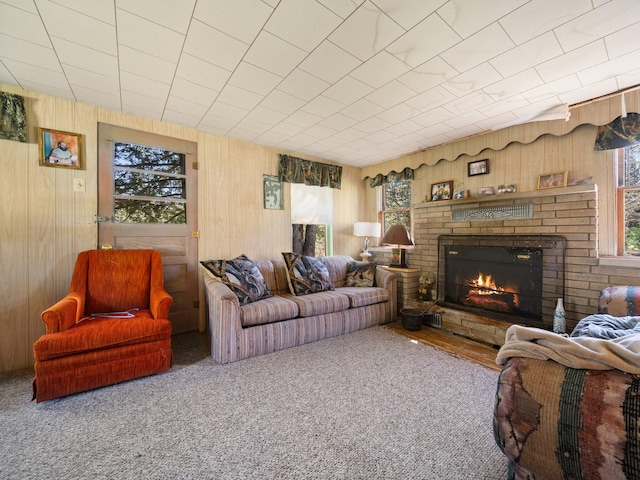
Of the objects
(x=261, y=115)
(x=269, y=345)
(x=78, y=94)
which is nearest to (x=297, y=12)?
(x=261, y=115)

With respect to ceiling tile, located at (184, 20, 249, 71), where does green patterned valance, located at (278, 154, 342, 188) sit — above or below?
below

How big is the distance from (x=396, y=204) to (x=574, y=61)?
2.73 meters

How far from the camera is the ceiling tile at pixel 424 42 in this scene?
1631 millimetres

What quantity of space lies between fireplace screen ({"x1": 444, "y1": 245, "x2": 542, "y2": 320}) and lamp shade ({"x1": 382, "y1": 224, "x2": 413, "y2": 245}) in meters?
0.57

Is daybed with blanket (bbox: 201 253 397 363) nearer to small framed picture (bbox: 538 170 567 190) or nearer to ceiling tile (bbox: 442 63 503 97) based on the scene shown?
small framed picture (bbox: 538 170 567 190)

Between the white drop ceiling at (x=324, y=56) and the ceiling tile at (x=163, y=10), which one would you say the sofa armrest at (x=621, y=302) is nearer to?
the white drop ceiling at (x=324, y=56)

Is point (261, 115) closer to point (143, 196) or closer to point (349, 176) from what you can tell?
point (143, 196)

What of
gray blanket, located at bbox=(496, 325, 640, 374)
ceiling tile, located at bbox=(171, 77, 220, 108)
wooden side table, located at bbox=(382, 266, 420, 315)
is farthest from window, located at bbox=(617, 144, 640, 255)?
ceiling tile, located at bbox=(171, 77, 220, 108)

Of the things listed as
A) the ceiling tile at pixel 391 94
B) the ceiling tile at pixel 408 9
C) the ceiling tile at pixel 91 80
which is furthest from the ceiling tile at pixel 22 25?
the ceiling tile at pixel 391 94

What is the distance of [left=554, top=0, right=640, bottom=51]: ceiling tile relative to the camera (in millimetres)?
1484

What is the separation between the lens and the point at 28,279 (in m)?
2.39

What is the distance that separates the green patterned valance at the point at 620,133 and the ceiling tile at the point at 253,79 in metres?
3.01

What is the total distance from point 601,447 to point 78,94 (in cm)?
397

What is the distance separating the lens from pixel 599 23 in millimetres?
1594
